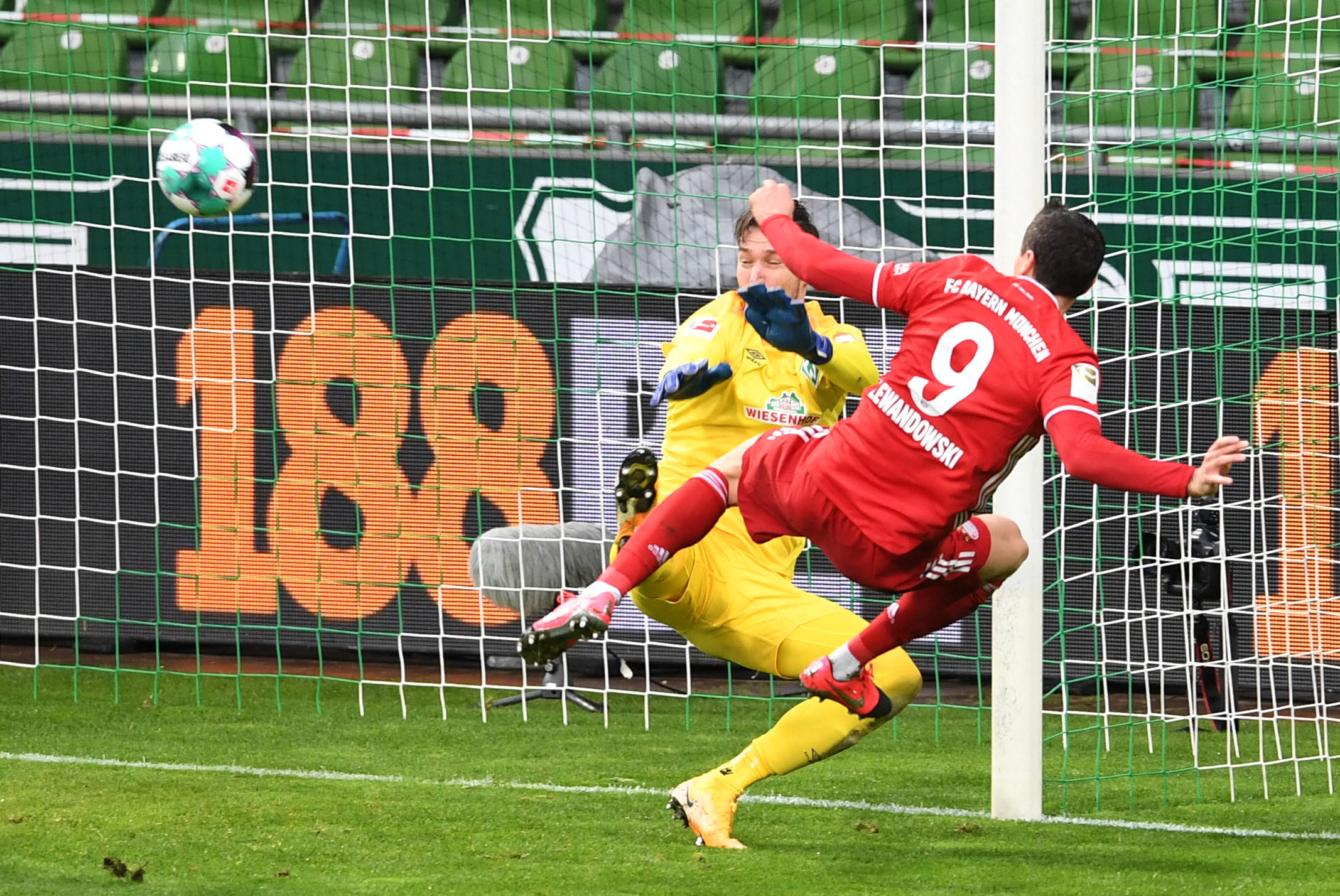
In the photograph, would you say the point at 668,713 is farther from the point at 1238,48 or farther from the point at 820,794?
the point at 1238,48

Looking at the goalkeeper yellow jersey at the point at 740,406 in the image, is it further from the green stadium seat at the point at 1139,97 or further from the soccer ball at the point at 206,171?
the green stadium seat at the point at 1139,97

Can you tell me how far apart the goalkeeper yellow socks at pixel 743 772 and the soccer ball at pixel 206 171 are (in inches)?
122

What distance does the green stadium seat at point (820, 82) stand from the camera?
9273 mm

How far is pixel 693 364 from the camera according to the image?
4.78 m

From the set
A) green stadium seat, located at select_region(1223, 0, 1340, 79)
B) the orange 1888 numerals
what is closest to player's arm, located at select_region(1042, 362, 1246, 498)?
the orange 1888 numerals

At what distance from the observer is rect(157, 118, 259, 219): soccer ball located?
6.52m

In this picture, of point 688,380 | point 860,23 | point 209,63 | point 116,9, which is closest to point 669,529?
point 688,380

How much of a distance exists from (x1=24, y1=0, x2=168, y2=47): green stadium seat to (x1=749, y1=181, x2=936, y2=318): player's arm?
627 centimetres

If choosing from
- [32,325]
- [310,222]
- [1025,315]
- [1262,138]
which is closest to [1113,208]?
[1262,138]

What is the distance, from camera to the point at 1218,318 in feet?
20.6

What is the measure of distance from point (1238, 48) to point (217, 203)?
5.56 m

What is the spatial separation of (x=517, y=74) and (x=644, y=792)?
5343 millimetres

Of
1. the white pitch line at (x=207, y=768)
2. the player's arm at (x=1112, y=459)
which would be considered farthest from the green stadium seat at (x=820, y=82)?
the player's arm at (x=1112, y=459)

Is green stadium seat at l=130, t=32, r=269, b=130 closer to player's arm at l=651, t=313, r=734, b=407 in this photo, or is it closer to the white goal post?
player's arm at l=651, t=313, r=734, b=407
